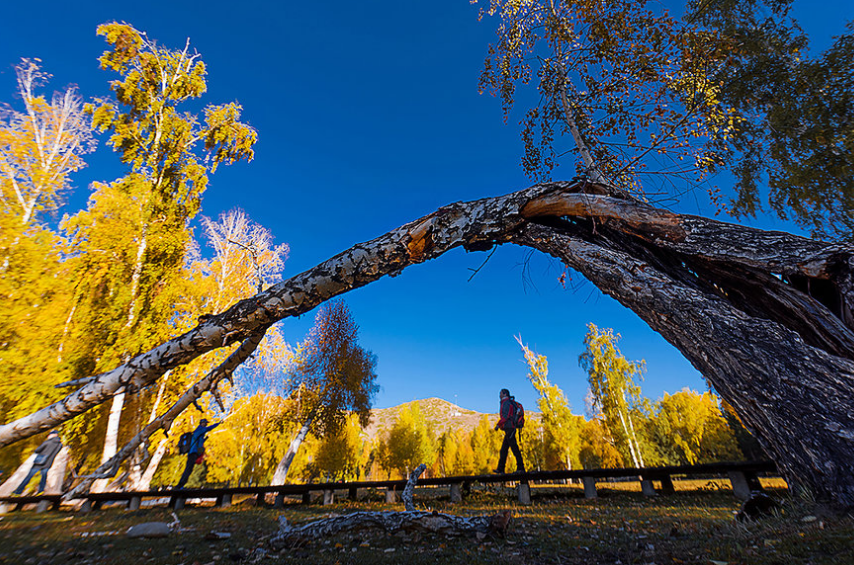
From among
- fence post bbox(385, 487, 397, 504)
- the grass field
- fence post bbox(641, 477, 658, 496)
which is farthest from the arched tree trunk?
fence post bbox(385, 487, 397, 504)

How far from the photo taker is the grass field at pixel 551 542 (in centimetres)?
164

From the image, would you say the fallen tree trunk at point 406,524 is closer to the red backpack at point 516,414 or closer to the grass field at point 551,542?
the grass field at point 551,542

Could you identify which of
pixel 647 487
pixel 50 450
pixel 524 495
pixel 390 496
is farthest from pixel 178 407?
pixel 50 450

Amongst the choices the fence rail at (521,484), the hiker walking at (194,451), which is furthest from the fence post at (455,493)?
the hiker walking at (194,451)

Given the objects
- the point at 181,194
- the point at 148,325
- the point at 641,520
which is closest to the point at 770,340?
the point at 641,520

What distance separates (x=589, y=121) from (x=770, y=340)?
6.14m

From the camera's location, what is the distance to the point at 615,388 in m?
21.5

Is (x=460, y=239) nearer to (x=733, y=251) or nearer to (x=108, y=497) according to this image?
(x=733, y=251)

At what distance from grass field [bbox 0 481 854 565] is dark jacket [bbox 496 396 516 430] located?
419cm

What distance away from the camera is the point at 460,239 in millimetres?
3041

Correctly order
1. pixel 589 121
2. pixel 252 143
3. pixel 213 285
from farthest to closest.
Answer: pixel 213 285, pixel 252 143, pixel 589 121

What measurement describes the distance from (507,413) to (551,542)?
673cm

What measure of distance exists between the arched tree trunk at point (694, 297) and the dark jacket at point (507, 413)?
7358mm

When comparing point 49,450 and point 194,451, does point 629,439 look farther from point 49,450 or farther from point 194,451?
point 49,450
